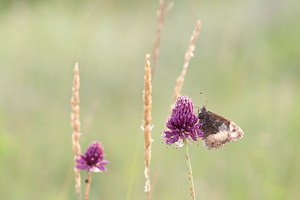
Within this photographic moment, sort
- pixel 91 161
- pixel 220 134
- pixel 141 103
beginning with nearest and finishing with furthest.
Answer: pixel 91 161 → pixel 220 134 → pixel 141 103

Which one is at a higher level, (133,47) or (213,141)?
(133,47)

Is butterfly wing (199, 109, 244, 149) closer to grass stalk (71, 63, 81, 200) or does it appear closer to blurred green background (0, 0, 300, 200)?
blurred green background (0, 0, 300, 200)

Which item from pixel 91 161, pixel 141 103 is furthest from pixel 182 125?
pixel 141 103

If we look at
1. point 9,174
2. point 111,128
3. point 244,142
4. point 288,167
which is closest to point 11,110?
point 111,128

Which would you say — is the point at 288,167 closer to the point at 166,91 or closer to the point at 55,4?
the point at 166,91

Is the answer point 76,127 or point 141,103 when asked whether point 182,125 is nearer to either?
point 76,127

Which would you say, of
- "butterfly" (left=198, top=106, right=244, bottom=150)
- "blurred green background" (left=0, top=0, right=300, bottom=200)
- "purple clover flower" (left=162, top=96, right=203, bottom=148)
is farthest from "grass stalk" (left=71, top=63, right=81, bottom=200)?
"butterfly" (left=198, top=106, right=244, bottom=150)
